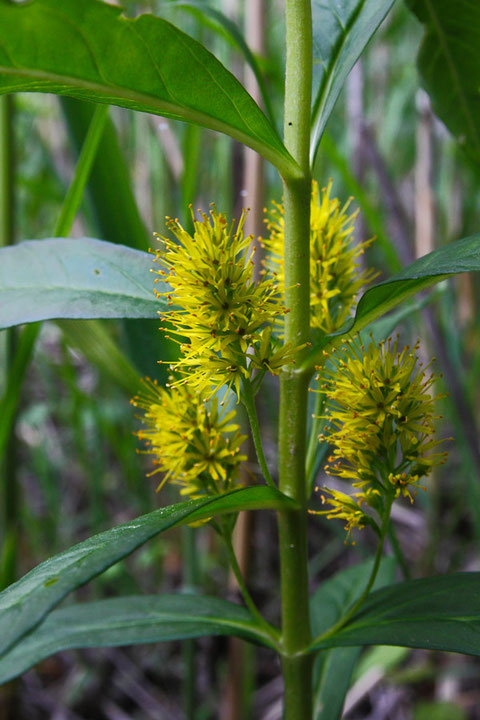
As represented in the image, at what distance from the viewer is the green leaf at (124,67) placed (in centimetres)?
45

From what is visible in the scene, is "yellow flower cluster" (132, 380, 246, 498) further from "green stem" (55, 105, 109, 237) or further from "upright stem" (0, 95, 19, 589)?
"upright stem" (0, 95, 19, 589)

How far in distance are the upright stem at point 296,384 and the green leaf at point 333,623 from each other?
0.16 meters

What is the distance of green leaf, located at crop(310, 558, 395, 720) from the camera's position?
770 mm

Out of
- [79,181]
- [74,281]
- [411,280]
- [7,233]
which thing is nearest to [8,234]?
[7,233]

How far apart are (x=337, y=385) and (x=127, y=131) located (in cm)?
162

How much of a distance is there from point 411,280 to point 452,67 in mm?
439

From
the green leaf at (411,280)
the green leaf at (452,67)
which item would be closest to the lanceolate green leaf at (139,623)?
the green leaf at (411,280)

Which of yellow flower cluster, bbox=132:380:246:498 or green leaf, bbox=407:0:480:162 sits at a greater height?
green leaf, bbox=407:0:480:162

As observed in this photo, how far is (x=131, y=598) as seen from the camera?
729 mm

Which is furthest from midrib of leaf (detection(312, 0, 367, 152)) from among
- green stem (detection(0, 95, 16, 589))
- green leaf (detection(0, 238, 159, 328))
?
green stem (detection(0, 95, 16, 589))

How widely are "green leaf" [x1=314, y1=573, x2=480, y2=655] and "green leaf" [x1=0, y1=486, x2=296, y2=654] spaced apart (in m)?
0.19

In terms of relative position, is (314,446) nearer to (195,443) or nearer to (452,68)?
(195,443)

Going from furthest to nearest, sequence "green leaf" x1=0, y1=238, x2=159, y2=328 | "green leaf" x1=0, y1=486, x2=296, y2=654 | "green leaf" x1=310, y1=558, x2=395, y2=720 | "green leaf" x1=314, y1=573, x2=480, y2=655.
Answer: "green leaf" x1=310, y1=558, x2=395, y2=720
"green leaf" x1=0, y1=238, x2=159, y2=328
"green leaf" x1=314, y1=573, x2=480, y2=655
"green leaf" x1=0, y1=486, x2=296, y2=654

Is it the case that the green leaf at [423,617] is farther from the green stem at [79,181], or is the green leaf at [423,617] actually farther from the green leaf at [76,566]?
the green stem at [79,181]
